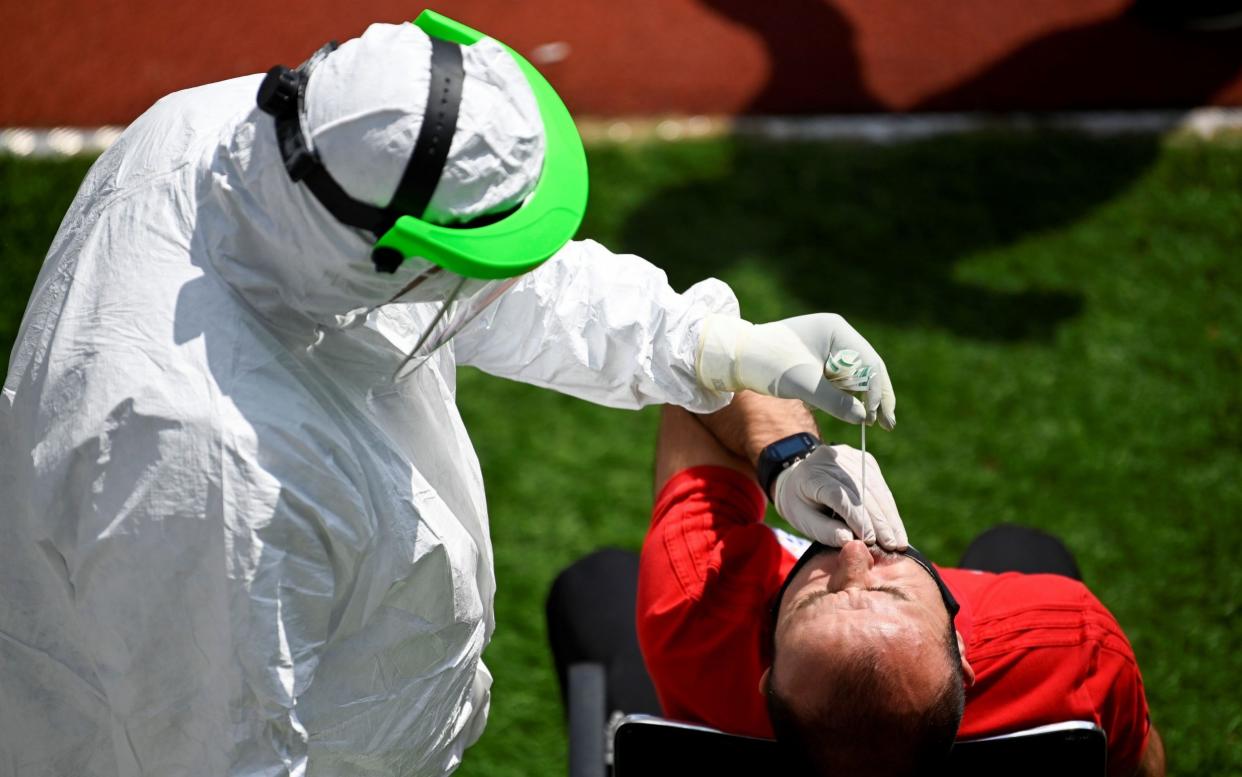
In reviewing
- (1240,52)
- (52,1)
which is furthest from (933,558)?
(52,1)

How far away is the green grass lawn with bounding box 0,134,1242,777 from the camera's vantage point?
3307mm

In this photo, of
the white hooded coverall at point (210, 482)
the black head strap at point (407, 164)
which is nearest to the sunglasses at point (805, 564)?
the white hooded coverall at point (210, 482)

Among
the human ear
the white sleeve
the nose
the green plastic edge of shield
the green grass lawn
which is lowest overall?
the green grass lawn

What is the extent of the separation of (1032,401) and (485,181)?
2.89 m

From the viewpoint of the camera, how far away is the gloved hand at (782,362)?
1.93 meters

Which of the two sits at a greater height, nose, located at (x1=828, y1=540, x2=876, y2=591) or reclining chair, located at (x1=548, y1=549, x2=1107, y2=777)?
nose, located at (x1=828, y1=540, x2=876, y2=591)

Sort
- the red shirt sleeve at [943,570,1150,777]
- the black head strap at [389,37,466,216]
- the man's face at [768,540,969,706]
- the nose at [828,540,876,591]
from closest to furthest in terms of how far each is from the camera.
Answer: the black head strap at [389,37,466,216]
the man's face at [768,540,969,706]
the nose at [828,540,876,591]
the red shirt sleeve at [943,570,1150,777]

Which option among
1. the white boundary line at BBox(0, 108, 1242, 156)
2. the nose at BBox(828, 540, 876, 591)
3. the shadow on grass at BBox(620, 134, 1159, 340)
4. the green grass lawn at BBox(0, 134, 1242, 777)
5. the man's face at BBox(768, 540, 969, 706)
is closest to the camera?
the man's face at BBox(768, 540, 969, 706)

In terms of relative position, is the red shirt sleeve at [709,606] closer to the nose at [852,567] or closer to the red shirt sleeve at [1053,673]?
the nose at [852,567]

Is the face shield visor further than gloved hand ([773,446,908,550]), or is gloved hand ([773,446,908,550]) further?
gloved hand ([773,446,908,550])

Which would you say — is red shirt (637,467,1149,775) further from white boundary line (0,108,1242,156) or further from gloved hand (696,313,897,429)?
white boundary line (0,108,1242,156)

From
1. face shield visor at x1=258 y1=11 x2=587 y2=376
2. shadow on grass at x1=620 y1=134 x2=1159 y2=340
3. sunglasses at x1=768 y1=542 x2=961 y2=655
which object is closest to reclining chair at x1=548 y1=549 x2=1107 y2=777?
sunglasses at x1=768 y1=542 x2=961 y2=655

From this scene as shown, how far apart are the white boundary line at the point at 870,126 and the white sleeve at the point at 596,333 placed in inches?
107

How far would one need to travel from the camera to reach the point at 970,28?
16.2 ft
